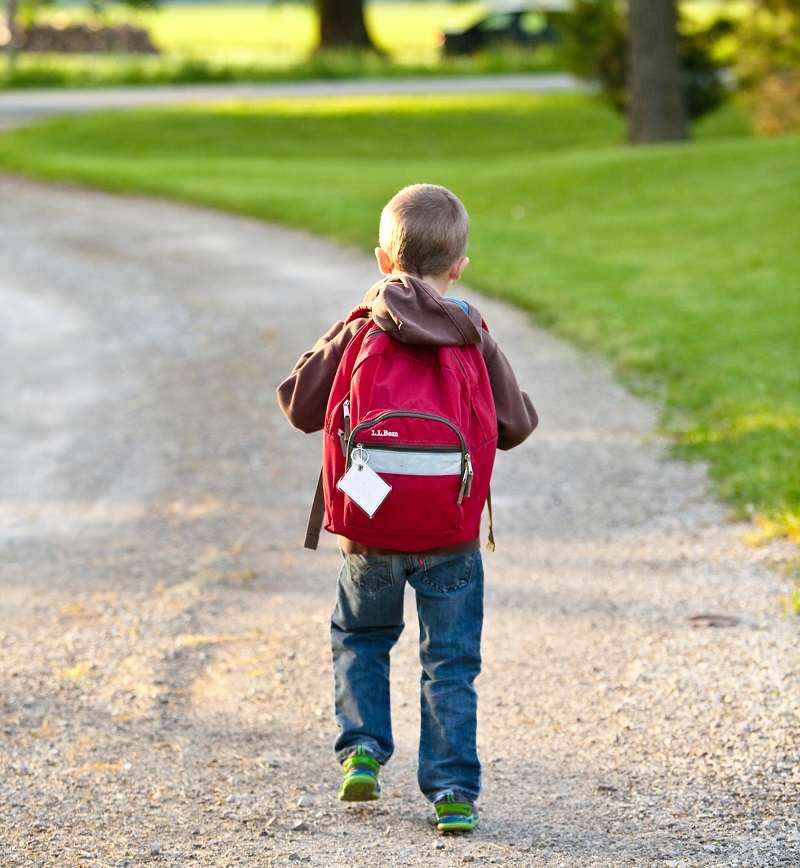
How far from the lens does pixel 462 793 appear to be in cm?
309

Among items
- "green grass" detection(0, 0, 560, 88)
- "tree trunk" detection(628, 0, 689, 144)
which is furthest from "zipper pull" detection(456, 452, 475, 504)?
"green grass" detection(0, 0, 560, 88)

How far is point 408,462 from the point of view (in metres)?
2.87

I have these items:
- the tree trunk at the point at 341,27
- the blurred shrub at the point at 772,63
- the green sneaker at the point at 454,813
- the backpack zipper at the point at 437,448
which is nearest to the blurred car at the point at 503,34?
the tree trunk at the point at 341,27

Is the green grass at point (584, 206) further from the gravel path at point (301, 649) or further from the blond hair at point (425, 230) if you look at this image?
the blond hair at point (425, 230)

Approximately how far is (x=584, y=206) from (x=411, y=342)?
1083 cm

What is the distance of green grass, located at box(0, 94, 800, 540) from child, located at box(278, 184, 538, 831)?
2329 mm

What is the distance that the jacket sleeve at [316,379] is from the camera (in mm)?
3025

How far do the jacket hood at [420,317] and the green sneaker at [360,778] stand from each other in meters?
1.06

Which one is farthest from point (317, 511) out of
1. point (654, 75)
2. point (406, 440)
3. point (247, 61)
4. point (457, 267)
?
point (247, 61)

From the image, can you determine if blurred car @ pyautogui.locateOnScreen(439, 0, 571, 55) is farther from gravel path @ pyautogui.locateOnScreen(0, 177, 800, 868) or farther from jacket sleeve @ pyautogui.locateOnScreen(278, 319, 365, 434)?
jacket sleeve @ pyautogui.locateOnScreen(278, 319, 365, 434)

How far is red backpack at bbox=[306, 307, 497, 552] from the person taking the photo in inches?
113

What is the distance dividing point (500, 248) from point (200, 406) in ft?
16.5

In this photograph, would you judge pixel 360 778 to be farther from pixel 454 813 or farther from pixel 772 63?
pixel 772 63

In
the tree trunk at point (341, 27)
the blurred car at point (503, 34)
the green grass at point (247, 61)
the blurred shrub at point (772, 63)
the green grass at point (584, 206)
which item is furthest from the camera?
the blurred car at point (503, 34)
